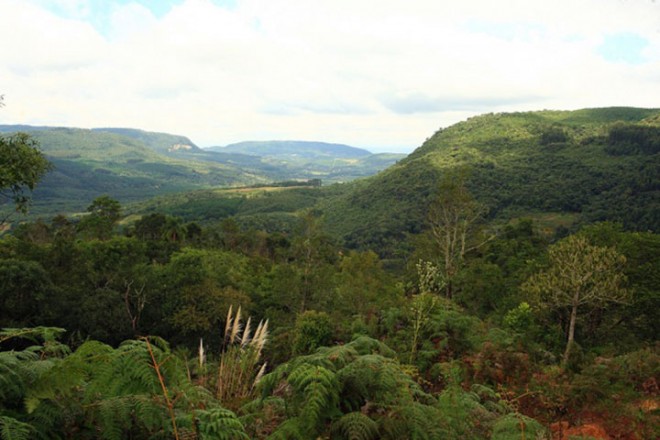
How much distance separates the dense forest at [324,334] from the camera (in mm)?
3195

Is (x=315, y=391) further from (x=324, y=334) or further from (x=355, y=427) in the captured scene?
(x=324, y=334)

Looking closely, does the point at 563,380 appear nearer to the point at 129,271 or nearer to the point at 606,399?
the point at 606,399

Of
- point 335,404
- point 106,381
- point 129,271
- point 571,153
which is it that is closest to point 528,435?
point 335,404

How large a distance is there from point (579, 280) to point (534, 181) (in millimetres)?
90158

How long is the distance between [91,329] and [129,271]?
4836 millimetres

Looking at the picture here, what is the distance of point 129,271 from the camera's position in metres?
21.2

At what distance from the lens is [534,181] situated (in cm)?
9294

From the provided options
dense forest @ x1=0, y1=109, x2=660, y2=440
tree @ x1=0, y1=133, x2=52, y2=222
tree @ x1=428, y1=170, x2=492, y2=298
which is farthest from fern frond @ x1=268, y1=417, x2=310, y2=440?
tree @ x1=428, y1=170, x2=492, y2=298

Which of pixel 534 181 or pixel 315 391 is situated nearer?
pixel 315 391

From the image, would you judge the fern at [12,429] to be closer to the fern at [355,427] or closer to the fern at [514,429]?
the fern at [355,427]

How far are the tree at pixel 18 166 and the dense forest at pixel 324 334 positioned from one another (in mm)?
59

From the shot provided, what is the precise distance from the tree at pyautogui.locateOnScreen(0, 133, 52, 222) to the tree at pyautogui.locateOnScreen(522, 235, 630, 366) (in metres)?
14.8

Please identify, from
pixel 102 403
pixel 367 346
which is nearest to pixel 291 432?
pixel 102 403

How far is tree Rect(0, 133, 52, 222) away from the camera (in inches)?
377
